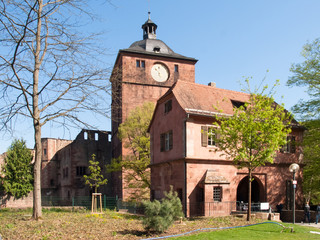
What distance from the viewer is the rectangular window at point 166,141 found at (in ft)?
84.0

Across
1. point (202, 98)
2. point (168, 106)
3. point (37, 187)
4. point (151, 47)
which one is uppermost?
point (151, 47)

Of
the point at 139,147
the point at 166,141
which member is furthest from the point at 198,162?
the point at 139,147

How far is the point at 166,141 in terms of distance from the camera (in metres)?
26.5

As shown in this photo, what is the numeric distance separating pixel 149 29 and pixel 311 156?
95.7 feet

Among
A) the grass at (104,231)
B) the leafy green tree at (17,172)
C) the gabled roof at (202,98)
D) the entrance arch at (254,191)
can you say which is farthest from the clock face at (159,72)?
the grass at (104,231)

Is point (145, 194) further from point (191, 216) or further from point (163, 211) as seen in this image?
point (163, 211)

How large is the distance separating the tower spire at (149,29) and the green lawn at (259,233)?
117ft

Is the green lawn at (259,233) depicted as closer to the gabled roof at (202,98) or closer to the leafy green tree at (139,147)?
the gabled roof at (202,98)

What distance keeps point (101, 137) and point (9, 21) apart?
1394 inches

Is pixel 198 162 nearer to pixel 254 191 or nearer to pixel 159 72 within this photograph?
pixel 254 191

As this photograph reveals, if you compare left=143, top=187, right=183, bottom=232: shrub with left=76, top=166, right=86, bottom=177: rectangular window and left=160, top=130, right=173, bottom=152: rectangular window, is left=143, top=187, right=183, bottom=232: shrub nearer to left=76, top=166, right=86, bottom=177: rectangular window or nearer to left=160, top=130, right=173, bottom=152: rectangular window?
left=160, top=130, right=173, bottom=152: rectangular window

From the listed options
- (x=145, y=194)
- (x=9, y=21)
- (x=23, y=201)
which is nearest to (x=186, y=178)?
(x=145, y=194)

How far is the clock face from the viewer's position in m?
42.8

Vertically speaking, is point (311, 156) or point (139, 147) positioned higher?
point (139, 147)
